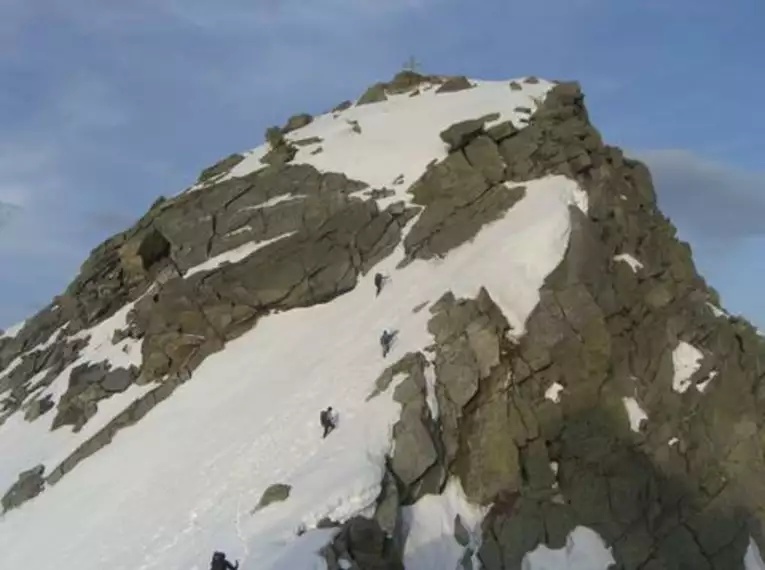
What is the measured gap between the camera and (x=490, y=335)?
23.5 m

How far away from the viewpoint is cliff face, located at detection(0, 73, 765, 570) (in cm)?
2214

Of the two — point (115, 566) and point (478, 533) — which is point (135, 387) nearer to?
point (115, 566)

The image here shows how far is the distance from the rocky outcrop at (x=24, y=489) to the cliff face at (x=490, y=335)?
0.26ft

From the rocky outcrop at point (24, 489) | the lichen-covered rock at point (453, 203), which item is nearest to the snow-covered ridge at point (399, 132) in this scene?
the lichen-covered rock at point (453, 203)

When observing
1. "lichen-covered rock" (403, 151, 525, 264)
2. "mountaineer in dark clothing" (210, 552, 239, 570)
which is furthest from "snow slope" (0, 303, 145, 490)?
"mountaineer in dark clothing" (210, 552, 239, 570)

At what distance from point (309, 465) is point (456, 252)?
379 inches

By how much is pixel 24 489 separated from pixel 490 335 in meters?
14.6

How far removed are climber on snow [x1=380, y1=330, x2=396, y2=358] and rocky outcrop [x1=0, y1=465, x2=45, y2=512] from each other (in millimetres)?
11029

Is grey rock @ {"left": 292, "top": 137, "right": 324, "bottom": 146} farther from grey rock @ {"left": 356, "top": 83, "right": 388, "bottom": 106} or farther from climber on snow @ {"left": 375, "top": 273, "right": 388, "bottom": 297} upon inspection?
climber on snow @ {"left": 375, "top": 273, "right": 388, "bottom": 297}

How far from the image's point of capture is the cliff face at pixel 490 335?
872 inches

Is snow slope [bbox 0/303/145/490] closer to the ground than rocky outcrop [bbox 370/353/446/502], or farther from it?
farther from it

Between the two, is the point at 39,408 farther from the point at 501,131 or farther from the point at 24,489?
the point at 501,131

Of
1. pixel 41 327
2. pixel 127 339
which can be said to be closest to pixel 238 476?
pixel 127 339

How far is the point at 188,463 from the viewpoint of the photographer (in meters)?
23.2
